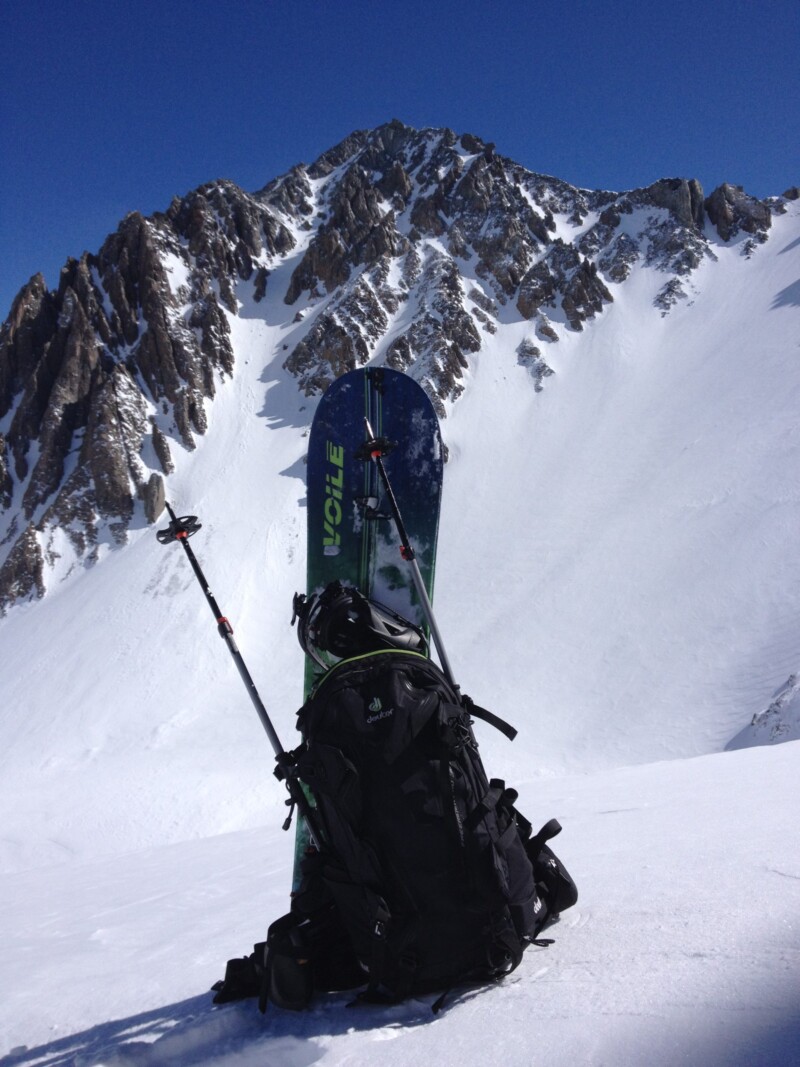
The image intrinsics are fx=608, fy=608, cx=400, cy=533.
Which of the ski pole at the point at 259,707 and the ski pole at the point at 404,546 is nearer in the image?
the ski pole at the point at 259,707

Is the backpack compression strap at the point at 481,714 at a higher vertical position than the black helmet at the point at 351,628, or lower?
lower

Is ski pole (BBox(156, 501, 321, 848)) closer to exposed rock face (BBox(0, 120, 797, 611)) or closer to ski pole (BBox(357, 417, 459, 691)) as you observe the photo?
ski pole (BBox(357, 417, 459, 691))

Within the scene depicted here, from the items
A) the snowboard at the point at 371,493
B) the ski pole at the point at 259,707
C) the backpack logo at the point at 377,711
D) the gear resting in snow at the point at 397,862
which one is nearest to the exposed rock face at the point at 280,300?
the snowboard at the point at 371,493

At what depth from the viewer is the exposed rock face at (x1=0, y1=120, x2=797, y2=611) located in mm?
39500

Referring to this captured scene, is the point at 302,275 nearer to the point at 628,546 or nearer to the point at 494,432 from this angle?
the point at 494,432

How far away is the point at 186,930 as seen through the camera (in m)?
3.76

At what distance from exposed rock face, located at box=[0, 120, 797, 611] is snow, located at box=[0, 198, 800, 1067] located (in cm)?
210

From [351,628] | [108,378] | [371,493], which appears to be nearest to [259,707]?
[351,628]

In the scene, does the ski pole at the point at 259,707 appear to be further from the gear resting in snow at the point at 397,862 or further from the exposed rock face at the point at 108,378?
the exposed rock face at the point at 108,378

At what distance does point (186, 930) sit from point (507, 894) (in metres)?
2.72

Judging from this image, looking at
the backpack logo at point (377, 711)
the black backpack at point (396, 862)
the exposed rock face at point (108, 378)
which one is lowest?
the black backpack at point (396, 862)

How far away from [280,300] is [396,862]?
5725cm

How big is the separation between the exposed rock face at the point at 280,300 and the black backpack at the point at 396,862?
124 ft

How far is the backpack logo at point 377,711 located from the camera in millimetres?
2154
